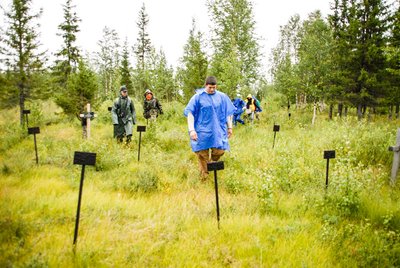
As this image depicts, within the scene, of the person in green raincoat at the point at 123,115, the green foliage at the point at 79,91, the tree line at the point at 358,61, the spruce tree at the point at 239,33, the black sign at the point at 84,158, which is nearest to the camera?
the black sign at the point at 84,158

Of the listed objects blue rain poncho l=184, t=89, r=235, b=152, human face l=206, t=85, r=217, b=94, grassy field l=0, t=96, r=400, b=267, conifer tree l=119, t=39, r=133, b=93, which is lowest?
grassy field l=0, t=96, r=400, b=267

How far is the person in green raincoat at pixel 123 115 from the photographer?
911cm

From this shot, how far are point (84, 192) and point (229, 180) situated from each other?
291 centimetres

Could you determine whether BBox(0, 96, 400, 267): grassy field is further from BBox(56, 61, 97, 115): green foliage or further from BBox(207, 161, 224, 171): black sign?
BBox(56, 61, 97, 115): green foliage


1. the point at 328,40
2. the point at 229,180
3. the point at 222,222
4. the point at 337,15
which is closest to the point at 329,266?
the point at 222,222

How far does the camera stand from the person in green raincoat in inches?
359

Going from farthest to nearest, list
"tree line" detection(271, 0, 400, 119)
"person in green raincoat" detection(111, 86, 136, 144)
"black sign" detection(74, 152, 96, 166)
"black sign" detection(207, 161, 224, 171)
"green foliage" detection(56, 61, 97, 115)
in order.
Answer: "tree line" detection(271, 0, 400, 119) < "green foliage" detection(56, 61, 97, 115) < "person in green raincoat" detection(111, 86, 136, 144) < "black sign" detection(207, 161, 224, 171) < "black sign" detection(74, 152, 96, 166)

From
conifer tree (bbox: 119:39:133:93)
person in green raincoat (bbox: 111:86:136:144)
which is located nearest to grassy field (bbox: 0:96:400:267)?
person in green raincoat (bbox: 111:86:136:144)

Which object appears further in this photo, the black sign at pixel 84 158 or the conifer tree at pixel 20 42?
the conifer tree at pixel 20 42

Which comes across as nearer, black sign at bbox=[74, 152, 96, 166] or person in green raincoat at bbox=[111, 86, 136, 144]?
black sign at bbox=[74, 152, 96, 166]

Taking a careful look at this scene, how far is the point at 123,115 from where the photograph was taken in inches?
366

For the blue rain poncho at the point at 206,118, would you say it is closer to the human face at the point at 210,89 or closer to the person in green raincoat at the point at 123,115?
the human face at the point at 210,89

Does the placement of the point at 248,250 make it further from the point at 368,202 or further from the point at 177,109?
the point at 177,109

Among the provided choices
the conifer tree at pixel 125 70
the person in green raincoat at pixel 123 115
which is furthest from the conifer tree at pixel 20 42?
the conifer tree at pixel 125 70
